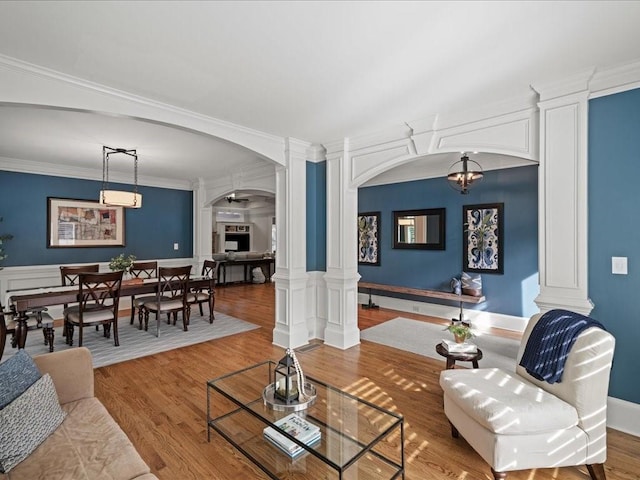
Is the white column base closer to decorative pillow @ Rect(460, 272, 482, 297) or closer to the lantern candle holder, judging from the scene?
the lantern candle holder

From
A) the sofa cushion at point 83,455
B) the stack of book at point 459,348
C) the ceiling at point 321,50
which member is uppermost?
the ceiling at point 321,50

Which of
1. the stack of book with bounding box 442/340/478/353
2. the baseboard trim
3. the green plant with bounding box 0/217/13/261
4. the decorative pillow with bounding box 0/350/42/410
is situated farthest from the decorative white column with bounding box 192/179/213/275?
the baseboard trim

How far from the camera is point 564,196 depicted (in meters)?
2.52

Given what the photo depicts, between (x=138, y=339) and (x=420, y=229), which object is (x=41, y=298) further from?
(x=420, y=229)

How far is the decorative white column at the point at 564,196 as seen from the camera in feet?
8.03

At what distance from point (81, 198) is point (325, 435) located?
6.39m

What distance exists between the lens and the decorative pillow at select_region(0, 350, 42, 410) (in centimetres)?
156

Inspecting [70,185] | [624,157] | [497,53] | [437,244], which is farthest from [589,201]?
[70,185]

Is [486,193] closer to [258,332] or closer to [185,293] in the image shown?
[258,332]

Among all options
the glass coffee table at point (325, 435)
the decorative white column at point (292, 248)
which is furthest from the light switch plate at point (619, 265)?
the decorative white column at point (292, 248)

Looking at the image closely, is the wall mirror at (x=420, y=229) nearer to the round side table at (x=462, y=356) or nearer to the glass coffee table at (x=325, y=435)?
the round side table at (x=462, y=356)

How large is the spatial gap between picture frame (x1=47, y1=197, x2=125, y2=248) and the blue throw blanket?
6917 mm

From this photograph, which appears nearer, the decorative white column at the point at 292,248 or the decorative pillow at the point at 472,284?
the decorative white column at the point at 292,248

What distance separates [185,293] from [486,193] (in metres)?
4.88
